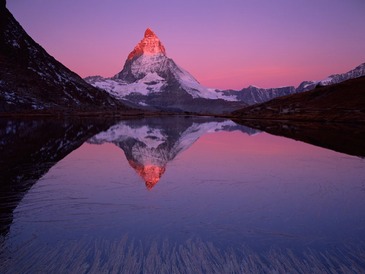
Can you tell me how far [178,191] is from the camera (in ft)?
78.2

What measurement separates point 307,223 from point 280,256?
4750 mm

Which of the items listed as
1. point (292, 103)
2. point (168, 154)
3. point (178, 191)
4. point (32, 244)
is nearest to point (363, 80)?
point (292, 103)

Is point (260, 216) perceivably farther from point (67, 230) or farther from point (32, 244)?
point (32, 244)

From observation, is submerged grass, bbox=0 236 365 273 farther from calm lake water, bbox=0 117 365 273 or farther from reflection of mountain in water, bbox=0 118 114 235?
reflection of mountain in water, bbox=0 118 114 235

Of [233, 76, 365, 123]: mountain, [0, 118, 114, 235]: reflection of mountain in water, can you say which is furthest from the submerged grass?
[233, 76, 365, 123]: mountain

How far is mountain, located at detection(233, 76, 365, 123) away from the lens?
133m

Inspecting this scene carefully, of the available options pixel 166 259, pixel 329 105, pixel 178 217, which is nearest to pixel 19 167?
pixel 178 217

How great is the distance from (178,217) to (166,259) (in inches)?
194

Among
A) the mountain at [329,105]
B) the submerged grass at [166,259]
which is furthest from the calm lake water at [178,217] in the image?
the mountain at [329,105]

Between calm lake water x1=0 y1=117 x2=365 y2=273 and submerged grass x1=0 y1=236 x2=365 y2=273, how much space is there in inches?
1.4

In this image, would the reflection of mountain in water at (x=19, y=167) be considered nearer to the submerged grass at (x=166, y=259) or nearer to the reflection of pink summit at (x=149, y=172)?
the submerged grass at (x=166, y=259)

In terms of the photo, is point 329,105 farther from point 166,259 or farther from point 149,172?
point 166,259

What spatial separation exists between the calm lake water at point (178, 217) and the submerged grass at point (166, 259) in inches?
1.4

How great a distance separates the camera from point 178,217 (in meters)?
18.1
